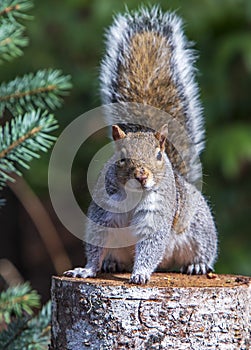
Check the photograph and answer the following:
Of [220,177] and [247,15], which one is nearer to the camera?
[247,15]

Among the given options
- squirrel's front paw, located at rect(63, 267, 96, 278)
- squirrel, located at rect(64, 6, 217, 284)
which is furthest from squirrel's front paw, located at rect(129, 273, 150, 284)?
squirrel's front paw, located at rect(63, 267, 96, 278)

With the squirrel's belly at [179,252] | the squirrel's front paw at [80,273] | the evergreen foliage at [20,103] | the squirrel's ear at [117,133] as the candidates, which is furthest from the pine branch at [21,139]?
the squirrel's belly at [179,252]

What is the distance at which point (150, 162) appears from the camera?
5.26 feet

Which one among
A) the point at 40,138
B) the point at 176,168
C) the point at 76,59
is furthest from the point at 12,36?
the point at 76,59

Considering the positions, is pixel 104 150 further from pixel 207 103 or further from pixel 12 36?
pixel 207 103

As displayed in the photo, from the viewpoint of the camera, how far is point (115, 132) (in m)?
1.63

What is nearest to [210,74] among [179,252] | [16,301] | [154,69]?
[154,69]

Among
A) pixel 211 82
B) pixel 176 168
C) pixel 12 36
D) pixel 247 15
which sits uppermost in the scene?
pixel 247 15

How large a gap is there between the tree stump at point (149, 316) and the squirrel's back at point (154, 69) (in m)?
0.58

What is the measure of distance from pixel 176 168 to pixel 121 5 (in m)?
1.52

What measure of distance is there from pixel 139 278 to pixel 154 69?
656 millimetres

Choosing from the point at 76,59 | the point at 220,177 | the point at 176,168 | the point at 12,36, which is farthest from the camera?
the point at 76,59

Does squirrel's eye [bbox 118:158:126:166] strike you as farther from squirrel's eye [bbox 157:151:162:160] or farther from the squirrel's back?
the squirrel's back

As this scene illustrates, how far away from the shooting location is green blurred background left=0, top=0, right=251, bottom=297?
129 inches
